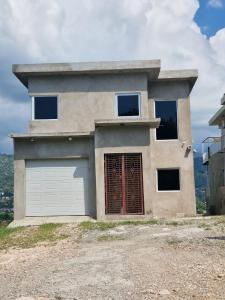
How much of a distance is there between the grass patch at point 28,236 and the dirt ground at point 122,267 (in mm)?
777

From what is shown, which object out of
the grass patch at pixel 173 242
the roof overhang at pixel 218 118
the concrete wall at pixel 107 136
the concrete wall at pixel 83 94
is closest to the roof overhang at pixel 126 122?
the concrete wall at pixel 107 136

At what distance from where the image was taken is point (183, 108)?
2364 cm

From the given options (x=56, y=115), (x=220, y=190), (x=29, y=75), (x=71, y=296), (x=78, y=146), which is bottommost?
(x=71, y=296)

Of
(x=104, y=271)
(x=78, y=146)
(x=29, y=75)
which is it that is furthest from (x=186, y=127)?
(x=104, y=271)

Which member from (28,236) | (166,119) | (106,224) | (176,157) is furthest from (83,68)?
(28,236)

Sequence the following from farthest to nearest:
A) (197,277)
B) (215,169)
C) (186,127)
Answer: (215,169)
(186,127)
(197,277)

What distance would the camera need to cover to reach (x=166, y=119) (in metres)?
23.8

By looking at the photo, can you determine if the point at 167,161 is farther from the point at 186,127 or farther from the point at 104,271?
the point at 104,271

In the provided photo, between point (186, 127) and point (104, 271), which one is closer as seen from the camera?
point (104, 271)

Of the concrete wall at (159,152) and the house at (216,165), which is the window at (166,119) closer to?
the concrete wall at (159,152)

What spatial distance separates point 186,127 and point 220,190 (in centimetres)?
624

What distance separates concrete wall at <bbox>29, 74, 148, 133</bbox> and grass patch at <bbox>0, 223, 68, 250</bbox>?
5.33m

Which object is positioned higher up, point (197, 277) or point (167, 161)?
point (167, 161)

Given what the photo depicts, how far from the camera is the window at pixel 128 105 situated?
74.7ft
